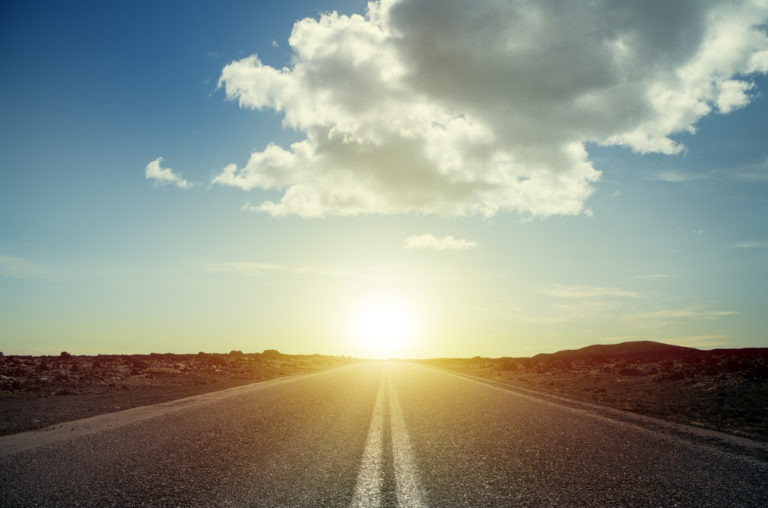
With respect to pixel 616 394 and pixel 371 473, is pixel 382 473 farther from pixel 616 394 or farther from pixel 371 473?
pixel 616 394

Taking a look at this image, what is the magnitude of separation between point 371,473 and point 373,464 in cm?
46

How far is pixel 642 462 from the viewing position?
233 inches

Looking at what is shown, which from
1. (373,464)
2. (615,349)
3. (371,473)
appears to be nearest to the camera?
(371,473)

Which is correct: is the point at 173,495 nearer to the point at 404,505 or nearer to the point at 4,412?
the point at 404,505

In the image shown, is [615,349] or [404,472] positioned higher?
[404,472]

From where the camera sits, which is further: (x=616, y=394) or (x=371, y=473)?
→ (x=616, y=394)

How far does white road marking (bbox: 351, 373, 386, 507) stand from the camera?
4.31 meters

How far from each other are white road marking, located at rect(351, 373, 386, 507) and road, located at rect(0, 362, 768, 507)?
0.07 ft

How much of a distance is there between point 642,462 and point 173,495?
6.05 meters

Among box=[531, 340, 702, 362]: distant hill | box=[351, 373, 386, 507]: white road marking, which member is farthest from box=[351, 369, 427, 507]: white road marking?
box=[531, 340, 702, 362]: distant hill

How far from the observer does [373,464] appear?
5711 mm

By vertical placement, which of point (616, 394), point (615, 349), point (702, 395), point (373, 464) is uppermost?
point (373, 464)

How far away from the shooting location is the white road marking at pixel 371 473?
4.31m

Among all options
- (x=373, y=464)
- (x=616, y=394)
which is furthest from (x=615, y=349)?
(x=373, y=464)
